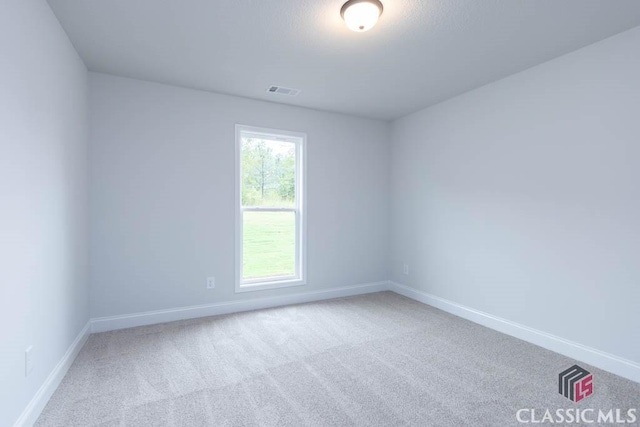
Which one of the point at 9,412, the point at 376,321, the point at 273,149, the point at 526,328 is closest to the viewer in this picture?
the point at 9,412

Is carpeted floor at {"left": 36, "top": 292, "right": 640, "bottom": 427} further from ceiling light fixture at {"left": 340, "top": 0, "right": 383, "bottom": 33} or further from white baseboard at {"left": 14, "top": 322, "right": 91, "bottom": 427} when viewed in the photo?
ceiling light fixture at {"left": 340, "top": 0, "right": 383, "bottom": 33}

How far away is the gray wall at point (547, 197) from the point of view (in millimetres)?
2348

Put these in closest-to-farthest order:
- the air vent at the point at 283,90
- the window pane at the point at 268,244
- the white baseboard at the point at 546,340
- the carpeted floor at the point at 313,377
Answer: the carpeted floor at the point at 313,377
the white baseboard at the point at 546,340
the air vent at the point at 283,90
the window pane at the point at 268,244

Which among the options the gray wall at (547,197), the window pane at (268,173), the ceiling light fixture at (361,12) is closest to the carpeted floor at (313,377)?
the gray wall at (547,197)

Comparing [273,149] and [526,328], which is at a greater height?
[273,149]

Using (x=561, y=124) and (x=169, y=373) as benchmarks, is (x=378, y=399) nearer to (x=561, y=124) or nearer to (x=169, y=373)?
(x=169, y=373)

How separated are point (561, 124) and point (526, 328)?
1884 millimetres

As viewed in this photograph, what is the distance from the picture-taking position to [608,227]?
242 cm

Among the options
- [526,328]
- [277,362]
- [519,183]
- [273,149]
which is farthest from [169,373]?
[519,183]

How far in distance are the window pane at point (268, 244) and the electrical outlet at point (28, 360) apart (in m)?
2.17

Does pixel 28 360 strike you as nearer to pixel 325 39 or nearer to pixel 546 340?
pixel 325 39

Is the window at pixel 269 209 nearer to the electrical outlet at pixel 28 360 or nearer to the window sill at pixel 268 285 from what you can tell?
the window sill at pixel 268 285

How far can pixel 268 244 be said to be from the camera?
4.02 meters

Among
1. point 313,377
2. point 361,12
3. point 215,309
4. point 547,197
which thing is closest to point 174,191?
point 215,309
